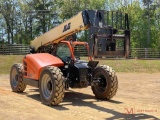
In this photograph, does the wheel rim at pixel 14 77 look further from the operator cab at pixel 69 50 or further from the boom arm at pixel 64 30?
the operator cab at pixel 69 50

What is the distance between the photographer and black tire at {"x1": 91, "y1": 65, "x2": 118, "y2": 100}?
992 centimetres

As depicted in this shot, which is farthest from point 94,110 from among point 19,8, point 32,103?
point 19,8

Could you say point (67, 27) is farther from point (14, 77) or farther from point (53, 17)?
point (53, 17)

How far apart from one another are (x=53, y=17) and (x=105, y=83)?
48905 mm

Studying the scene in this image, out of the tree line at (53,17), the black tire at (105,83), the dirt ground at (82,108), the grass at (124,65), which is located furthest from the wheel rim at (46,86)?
the tree line at (53,17)

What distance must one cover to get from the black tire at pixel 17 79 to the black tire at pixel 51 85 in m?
2.21

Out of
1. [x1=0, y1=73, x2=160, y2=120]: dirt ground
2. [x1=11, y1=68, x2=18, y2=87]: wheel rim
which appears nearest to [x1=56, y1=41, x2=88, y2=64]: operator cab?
[x1=0, y1=73, x2=160, y2=120]: dirt ground

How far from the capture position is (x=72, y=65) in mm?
9836

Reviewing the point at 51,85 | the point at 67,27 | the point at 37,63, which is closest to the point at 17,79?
the point at 37,63

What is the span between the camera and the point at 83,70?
32.0 feet

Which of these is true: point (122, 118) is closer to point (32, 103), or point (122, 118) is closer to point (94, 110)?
point (94, 110)

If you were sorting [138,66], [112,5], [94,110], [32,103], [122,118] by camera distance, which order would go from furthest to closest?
[112,5] → [138,66] → [32,103] → [94,110] → [122,118]

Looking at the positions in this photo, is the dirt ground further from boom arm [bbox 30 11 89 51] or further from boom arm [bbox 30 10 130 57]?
boom arm [bbox 30 11 89 51]

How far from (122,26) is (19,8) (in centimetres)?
4912
